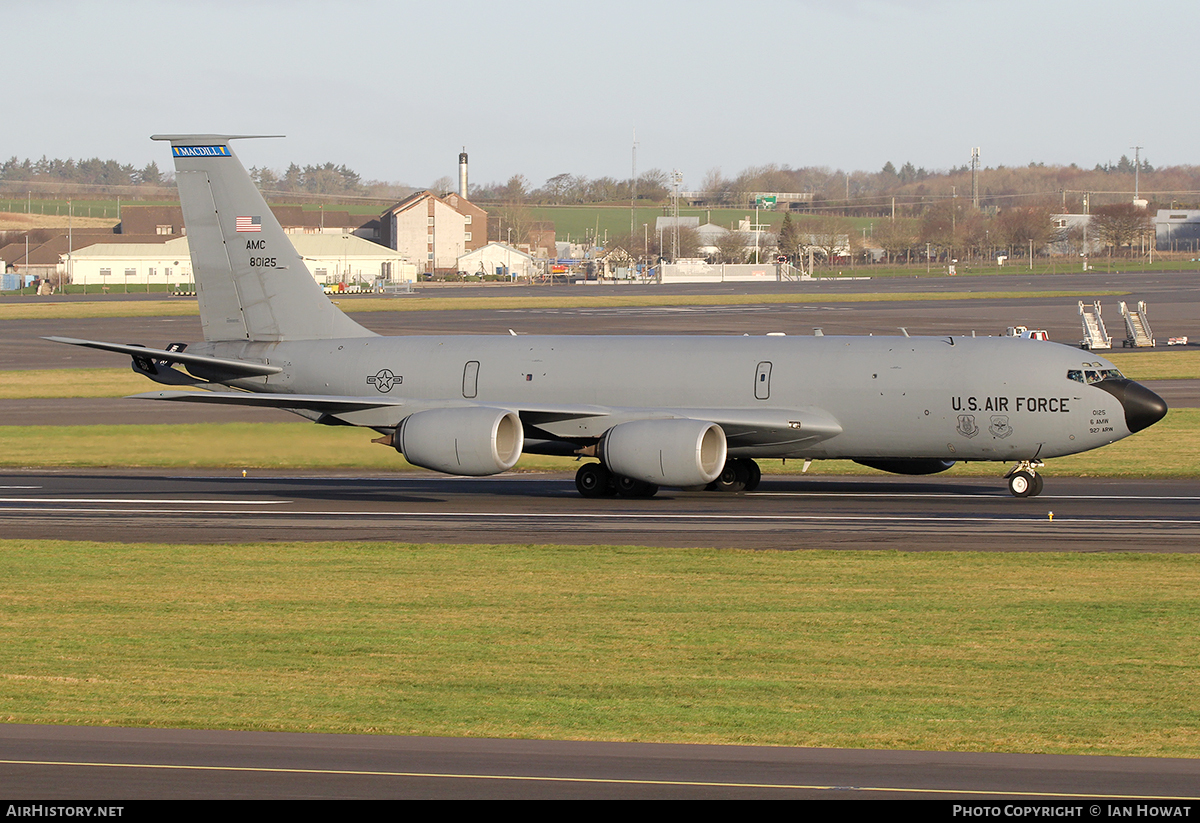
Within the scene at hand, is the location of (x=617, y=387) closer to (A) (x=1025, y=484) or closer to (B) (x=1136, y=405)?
(A) (x=1025, y=484)

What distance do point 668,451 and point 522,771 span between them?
2156 cm

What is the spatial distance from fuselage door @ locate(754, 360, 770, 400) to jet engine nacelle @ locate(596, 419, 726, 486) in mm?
1911

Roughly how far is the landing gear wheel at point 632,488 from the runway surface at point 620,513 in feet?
0.93

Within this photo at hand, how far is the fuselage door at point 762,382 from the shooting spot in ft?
117

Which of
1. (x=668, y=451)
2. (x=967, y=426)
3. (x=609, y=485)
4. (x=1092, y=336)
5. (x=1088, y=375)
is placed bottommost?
(x=609, y=485)

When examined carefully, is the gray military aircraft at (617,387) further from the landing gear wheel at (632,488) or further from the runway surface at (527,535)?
the runway surface at (527,535)

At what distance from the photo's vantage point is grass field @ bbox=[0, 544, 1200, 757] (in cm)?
1420

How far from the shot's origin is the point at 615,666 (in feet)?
55.8

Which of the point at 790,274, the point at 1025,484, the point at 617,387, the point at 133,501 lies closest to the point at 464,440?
the point at 617,387

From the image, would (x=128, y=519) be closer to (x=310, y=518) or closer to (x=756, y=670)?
(x=310, y=518)

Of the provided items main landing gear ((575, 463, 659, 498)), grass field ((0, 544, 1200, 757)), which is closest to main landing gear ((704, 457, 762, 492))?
main landing gear ((575, 463, 659, 498))

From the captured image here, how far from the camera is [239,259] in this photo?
3978 centimetres

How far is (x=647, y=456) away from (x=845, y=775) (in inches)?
861

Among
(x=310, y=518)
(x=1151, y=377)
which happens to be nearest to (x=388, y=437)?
(x=310, y=518)
